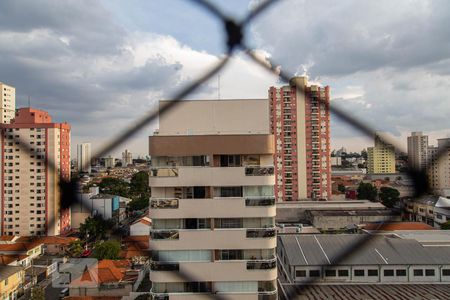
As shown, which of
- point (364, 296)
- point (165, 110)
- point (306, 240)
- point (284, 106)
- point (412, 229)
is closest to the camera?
point (165, 110)

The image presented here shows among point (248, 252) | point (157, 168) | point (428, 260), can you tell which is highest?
point (157, 168)

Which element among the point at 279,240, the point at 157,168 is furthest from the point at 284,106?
the point at 157,168

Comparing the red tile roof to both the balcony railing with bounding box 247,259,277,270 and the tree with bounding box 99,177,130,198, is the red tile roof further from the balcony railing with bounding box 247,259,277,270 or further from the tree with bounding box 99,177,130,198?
the tree with bounding box 99,177,130,198

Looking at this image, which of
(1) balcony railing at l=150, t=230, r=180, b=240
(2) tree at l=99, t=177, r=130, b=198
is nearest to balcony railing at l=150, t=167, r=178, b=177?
(1) balcony railing at l=150, t=230, r=180, b=240

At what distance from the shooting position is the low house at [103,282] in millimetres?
7082

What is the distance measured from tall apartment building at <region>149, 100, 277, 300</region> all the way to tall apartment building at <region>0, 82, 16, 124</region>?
→ 279cm

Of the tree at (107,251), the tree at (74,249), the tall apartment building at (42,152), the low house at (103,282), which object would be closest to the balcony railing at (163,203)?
the tall apartment building at (42,152)

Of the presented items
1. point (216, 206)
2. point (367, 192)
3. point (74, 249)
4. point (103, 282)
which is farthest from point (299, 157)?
point (216, 206)

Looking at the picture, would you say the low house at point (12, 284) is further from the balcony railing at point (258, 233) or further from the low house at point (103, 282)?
the balcony railing at point (258, 233)

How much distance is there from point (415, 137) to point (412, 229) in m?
10.9

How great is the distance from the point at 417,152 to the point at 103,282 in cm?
768

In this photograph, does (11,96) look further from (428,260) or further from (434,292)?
(428,260)

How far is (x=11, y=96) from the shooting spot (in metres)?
0.70

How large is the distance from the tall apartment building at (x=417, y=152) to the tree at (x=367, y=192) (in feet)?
60.7
